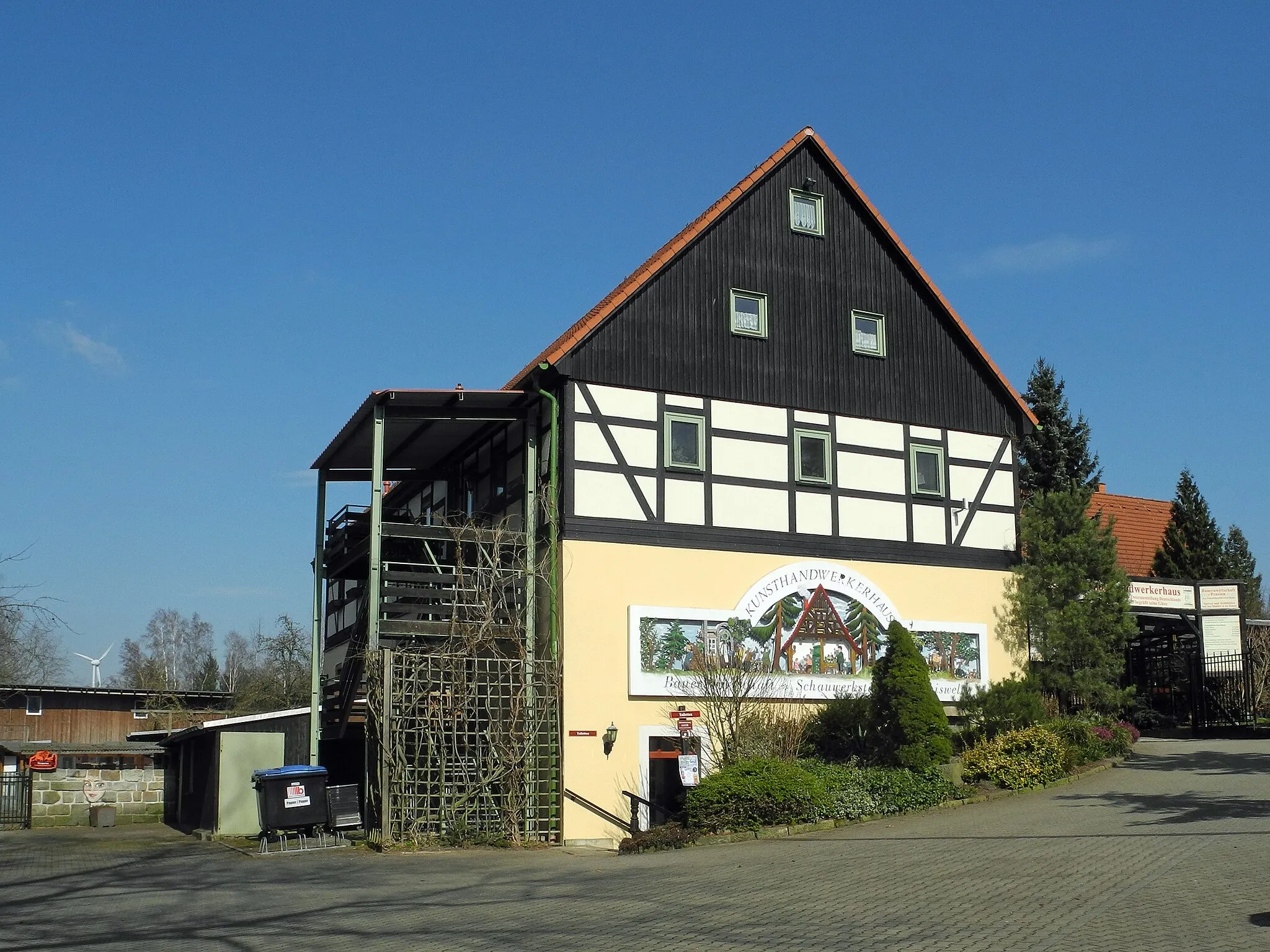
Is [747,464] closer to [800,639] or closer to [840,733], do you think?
[800,639]

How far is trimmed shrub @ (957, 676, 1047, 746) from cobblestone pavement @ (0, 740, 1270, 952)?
2.96 m

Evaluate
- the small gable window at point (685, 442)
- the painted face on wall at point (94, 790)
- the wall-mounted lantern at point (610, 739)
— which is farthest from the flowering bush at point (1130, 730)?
the painted face on wall at point (94, 790)

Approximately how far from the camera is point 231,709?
5153 cm

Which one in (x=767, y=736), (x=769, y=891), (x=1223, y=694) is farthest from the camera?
(x=1223, y=694)

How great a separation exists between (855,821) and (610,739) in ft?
14.7

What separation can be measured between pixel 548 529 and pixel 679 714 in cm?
416

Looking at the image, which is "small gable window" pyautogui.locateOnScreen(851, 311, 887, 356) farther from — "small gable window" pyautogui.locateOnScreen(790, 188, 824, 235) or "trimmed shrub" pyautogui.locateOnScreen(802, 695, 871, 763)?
"trimmed shrub" pyautogui.locateOnScreen(802, 695, 871, 763)

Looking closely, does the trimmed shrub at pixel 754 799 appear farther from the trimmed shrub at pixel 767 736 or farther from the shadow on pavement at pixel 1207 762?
the shadow on pavement at pixel 1207 762

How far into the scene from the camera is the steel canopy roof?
2478cm

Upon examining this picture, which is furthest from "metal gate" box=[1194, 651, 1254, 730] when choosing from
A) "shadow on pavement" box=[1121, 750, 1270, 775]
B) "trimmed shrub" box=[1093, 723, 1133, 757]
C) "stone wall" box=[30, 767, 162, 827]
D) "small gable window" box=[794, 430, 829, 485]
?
"stone wall" box=[30, 767, 162, 827]

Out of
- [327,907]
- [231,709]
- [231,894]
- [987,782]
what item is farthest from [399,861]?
[231,709]

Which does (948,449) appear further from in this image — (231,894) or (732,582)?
(231,894)

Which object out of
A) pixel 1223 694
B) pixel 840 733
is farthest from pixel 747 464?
pixel 1223 694

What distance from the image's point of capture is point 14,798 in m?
33.2
